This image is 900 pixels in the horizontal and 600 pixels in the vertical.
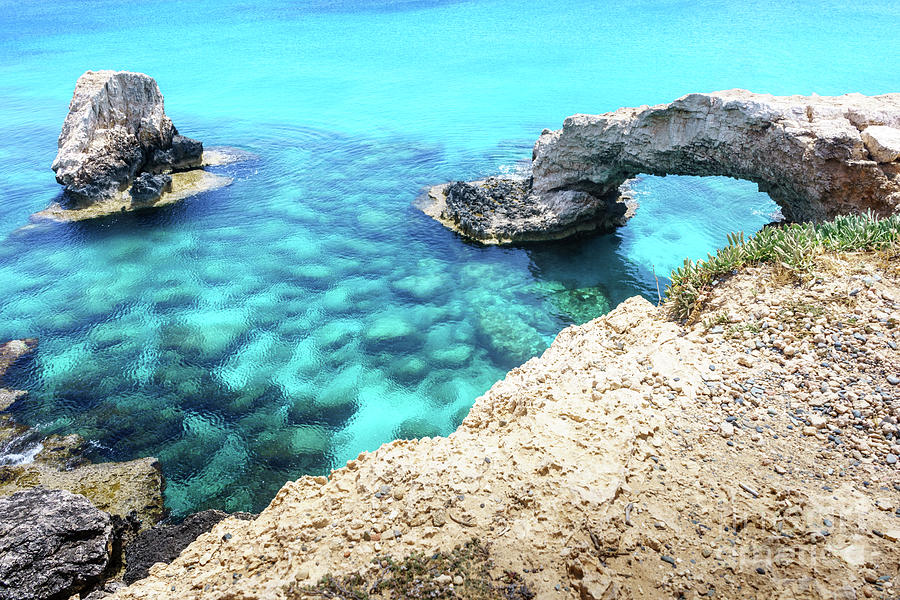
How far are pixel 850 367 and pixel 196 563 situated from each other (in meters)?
9.00

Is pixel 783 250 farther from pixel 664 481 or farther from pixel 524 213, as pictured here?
pixel 524 213

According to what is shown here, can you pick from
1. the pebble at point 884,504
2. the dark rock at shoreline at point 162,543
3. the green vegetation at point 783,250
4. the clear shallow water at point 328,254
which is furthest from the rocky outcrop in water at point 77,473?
the pebble at point 884,504

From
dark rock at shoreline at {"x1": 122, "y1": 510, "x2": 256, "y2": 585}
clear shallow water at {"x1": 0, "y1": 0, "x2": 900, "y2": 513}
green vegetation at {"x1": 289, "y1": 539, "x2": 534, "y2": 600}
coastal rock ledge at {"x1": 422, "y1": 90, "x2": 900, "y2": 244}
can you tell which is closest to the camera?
green vegetation at {"x1": 289, "y1": 539, "x2": 534, "y2": 600}

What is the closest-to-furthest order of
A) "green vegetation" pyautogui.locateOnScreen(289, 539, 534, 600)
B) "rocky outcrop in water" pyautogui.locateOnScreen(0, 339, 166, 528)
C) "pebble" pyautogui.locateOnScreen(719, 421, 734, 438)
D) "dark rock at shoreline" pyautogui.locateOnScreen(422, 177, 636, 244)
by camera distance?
"green vegetation" pyautogui.locateOnScreen(289, 539, 534, 600)
"pebble" pyautogui.locateOnScreen(719, 421, 734, 438)
"rocky outcrop in water" pyautogui.locateOnScreen(0, 339, 166, 528)
"dark rock at shoreline" pyautogui.locateOnScreen(422, 177, 636, 244)

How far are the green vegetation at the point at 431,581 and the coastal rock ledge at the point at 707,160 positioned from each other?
11.7 m

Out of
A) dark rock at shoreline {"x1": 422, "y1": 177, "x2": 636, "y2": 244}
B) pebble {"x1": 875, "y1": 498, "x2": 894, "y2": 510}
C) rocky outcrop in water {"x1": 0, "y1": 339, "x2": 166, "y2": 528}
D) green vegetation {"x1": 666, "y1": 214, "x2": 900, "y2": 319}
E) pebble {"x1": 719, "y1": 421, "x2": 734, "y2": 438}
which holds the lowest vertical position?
rocky outcrop in water {"x1": 0, "y1": 339, "x2": 166, "y2": 528}

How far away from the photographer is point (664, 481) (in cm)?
648

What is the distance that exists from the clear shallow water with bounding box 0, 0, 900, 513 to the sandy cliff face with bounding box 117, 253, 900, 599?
447cm

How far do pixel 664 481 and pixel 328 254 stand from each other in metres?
15.1

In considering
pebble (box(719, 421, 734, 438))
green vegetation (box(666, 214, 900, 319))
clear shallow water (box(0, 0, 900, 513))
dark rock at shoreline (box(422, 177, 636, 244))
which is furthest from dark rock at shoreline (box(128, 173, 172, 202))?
pebble (box(719, 421, 734, 438))

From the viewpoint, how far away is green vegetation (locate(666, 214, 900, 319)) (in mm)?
9359

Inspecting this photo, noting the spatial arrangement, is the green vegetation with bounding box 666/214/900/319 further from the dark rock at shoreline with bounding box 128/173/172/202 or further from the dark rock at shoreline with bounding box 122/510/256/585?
the dark rock at shoreline with bounding box 128/173/172/202

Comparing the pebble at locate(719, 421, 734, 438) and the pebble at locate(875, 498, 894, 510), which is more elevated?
the pebble at locate(719, 421, 734, 438)

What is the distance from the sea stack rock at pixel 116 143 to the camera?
2262 cm
